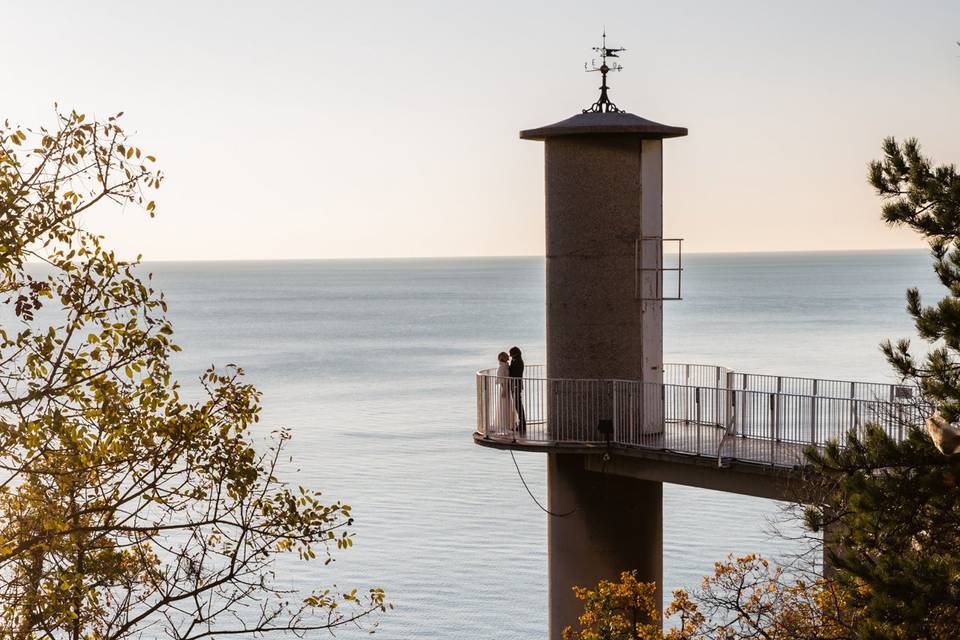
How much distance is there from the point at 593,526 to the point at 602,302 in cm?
341

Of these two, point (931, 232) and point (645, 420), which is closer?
point (931, 232)

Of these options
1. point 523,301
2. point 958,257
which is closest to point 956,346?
point 958,257

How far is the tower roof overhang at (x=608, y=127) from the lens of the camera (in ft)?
68.4

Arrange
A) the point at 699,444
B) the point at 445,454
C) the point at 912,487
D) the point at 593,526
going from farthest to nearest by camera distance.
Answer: the point at 445,454
the point at 593,526
the point at 699,444
the point at 912,487

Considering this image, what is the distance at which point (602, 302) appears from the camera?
21.1 metres

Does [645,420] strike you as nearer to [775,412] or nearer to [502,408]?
[502,408]

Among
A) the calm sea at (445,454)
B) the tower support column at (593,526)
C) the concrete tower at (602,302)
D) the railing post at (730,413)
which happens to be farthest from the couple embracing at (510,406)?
the calm sea at (445,454)

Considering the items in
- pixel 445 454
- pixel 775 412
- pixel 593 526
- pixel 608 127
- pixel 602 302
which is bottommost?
pixel 445 454

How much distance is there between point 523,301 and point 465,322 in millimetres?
50167

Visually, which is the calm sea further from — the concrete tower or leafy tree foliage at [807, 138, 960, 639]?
leafy tree foliage at [807, 138, 960, 639]

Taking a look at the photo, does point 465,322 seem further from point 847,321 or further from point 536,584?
point 536,584

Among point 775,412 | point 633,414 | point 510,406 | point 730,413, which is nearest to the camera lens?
point 775,412

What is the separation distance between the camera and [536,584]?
116ft

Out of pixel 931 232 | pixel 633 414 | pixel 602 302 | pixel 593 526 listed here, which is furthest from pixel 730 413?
pixel 931 232
